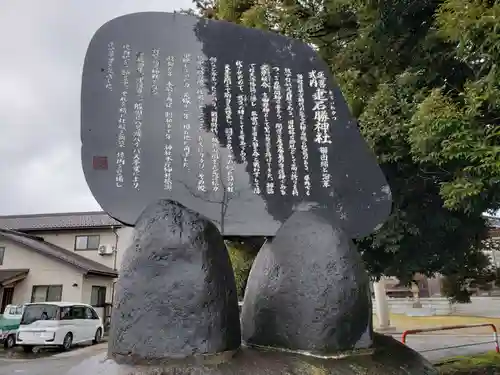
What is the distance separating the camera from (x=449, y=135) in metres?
4.22

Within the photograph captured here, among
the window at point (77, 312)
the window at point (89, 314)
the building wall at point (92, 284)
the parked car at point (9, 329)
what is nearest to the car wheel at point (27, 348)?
the parked car at point (9, 329)

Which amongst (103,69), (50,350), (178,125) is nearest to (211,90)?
(178,125)

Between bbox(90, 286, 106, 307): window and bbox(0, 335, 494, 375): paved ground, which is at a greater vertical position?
bbox(90, 286, 106, 307): window

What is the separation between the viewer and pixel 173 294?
3314mm

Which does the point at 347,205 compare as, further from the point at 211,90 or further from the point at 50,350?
the point at 50,350

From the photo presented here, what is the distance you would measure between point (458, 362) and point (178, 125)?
6.61 metres

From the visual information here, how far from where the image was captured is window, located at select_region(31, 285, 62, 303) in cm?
1889

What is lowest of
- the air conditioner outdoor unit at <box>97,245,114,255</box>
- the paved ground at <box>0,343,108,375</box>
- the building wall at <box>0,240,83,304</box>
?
the paved ground at <box>0,343,108,375</box>

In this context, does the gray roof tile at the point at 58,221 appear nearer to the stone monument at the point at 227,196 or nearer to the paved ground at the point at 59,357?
the paved ground at the point at 59,357

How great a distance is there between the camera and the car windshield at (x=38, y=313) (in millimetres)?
13320

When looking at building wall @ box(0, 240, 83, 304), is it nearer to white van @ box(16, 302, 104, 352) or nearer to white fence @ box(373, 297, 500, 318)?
white van @ box(16, 302, 104, 352)

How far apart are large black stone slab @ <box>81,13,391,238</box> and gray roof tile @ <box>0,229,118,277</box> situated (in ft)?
52.1

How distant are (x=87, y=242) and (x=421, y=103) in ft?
68.2

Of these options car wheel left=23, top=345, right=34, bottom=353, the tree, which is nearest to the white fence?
the tree
